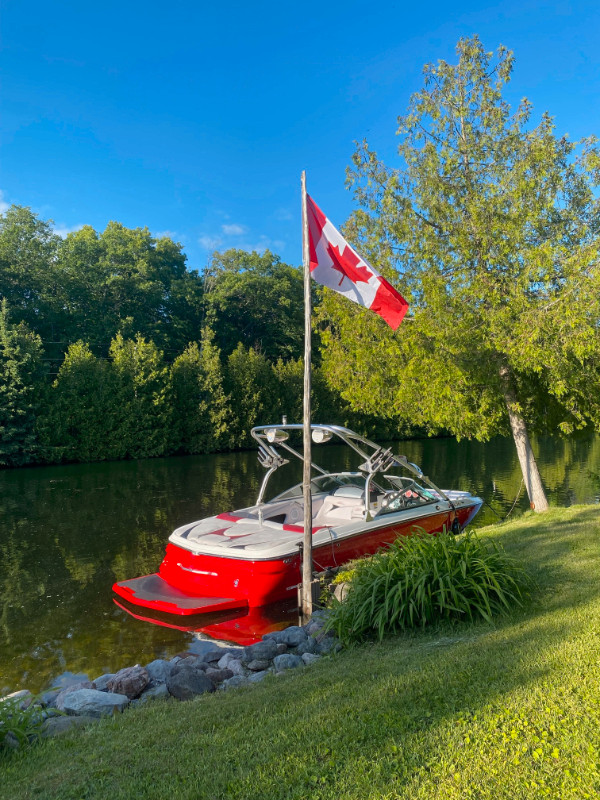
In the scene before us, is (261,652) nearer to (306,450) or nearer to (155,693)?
(155,693)

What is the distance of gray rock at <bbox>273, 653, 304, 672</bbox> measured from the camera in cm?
627

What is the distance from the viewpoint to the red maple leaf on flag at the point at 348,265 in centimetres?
792

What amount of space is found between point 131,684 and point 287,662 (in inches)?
61.9

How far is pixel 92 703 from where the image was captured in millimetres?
5324

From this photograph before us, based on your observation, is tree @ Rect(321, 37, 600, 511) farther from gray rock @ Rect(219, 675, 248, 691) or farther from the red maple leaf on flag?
gray rock @ Rect(219, 675, 248, 691)

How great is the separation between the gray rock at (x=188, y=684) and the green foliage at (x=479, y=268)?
8186 mm

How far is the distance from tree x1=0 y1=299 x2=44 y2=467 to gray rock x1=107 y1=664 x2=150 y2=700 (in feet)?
104

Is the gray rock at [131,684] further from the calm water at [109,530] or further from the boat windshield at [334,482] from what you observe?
the boat windshield at [334,482]

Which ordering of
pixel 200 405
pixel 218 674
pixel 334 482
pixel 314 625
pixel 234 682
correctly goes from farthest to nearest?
pixel 200 405
pixel 334 482
pixel 314 625
pixel 218 674
pixel 234 682

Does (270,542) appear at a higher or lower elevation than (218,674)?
higher

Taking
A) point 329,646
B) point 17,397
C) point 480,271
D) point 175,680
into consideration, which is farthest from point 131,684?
point 17,397

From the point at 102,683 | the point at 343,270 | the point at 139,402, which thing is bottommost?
the point at 102,683

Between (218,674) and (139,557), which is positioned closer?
(218,674)

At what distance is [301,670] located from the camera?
5.79 meters
